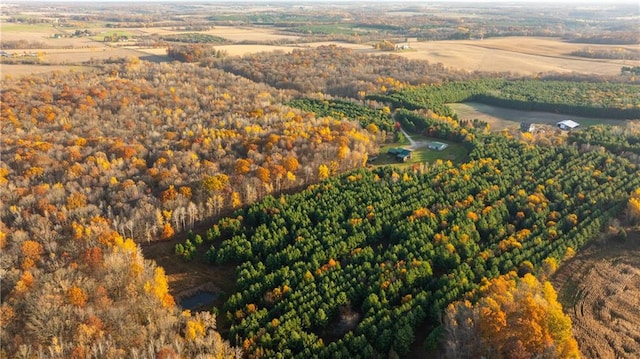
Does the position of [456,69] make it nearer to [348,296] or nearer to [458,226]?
[458,226]

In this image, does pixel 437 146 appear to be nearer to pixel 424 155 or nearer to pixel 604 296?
pixel 424 155

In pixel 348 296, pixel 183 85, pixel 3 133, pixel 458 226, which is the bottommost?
pixel 348 296

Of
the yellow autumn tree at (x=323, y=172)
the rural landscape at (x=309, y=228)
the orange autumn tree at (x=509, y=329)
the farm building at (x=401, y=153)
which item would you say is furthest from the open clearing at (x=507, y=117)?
the orange autumn tree at (x=509, y=329)

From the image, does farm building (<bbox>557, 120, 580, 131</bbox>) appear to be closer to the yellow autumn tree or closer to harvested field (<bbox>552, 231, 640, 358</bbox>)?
harvested field (<bbox>552, 231, 640, 358</bbox>)

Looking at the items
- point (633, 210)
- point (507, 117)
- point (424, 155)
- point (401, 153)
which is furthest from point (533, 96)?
point (633, 210)

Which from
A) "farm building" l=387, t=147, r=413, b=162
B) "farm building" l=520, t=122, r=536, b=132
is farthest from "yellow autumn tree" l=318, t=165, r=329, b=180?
"farm building" l=520, t=122, r=536, b=132

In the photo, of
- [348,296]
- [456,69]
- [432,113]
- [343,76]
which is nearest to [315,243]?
[348,296]
